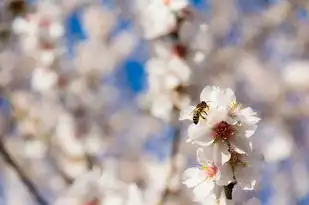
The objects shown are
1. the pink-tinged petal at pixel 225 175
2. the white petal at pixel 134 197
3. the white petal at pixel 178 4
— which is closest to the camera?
A: the pink-tinged petal at pixel 225 175

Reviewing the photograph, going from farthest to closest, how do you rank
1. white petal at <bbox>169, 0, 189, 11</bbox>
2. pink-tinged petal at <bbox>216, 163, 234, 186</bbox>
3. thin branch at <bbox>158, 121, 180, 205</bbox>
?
thin branch at <bbox>158, 121, 180, 205</bbox> → white petal at <bbox>169, 0, 189, 11</bbox> → pink-tinged petal at <bbox>216, 163, 234, 186</bbox>

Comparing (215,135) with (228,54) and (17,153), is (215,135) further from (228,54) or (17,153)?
(17,153)

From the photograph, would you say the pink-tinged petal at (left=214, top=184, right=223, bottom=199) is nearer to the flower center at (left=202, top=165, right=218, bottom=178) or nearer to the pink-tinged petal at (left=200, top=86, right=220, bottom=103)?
the flower center at (left=202, top=165, right=218, bottom=178)

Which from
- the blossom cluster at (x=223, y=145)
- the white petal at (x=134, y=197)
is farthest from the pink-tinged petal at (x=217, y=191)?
the white petal at (x=134, y=197)

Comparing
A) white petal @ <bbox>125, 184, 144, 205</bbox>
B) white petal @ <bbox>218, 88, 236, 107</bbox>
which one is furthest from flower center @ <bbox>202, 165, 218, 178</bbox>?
white petal @ <bbox>125, 184, 144, 205</bbox>

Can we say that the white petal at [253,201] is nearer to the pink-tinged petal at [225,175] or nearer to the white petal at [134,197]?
the pink-tinged petal at [225,175]

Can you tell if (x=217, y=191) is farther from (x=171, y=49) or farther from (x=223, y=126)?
(x=171, y=49)

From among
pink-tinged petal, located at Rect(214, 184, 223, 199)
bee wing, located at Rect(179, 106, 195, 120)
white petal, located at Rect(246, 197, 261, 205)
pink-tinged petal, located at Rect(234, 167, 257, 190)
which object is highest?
bee wing, located at Rect(179, 106, 195, 120)
